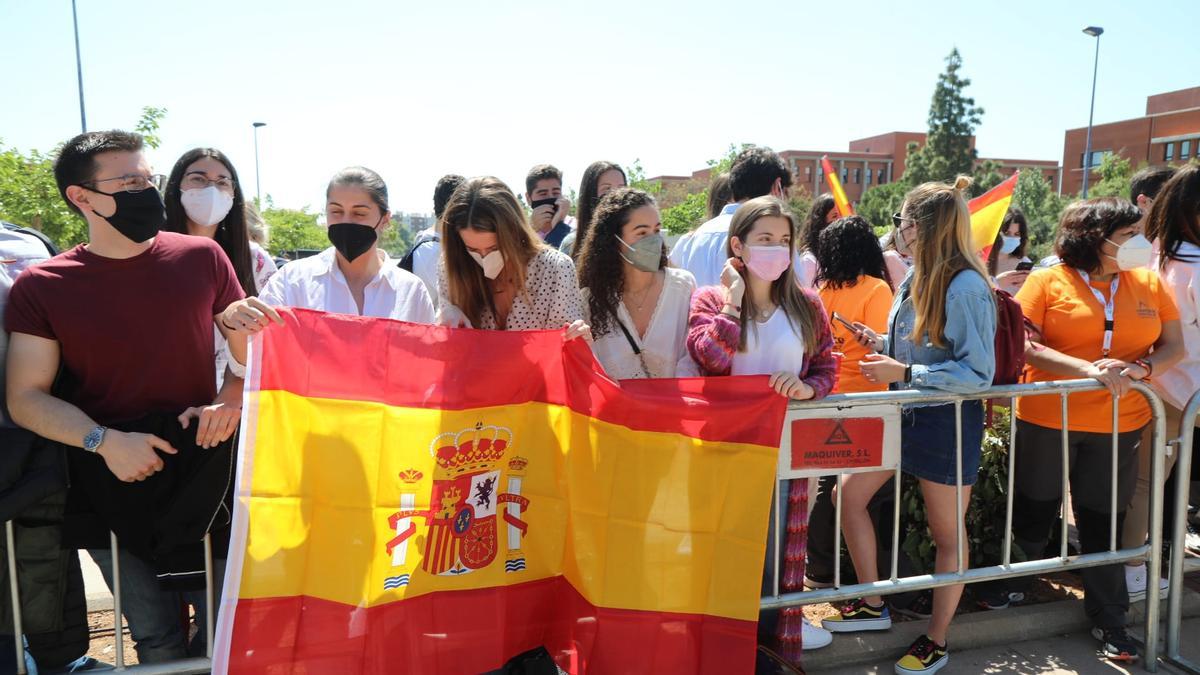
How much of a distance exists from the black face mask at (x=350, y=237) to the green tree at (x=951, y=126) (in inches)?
2651

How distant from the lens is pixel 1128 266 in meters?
3.79

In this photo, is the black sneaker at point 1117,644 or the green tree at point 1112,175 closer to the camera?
the black sneaker at point 1117,644

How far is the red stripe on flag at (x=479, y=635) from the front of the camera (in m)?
2.76

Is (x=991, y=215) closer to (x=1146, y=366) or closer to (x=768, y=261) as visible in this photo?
(x=1146, y=366)

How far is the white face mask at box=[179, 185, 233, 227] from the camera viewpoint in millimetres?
3750

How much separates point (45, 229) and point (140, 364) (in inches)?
500

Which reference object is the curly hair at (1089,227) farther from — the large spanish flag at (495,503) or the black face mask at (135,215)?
the black face mask at (135,215)

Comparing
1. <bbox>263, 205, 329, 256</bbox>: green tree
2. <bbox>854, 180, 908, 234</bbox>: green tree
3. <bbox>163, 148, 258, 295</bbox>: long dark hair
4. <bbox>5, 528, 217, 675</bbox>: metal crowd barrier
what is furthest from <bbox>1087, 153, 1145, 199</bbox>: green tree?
<bbox>5, 528, 217, 675</bbox>: metal crowd barrier

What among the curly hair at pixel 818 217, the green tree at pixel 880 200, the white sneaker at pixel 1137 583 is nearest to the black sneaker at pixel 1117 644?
the white sneaker at pixel 1137 583

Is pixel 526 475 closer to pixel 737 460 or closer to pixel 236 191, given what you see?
pixel 737 460

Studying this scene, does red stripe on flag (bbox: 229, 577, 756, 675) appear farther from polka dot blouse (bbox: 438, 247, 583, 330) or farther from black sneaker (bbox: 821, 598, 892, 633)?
polka dot blouse (bbox: 438, 247, 583, 330)

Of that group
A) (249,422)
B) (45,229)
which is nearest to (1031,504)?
(249,422)

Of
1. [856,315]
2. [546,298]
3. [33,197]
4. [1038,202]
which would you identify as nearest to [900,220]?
[856,315]

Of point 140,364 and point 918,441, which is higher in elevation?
point 140,364
